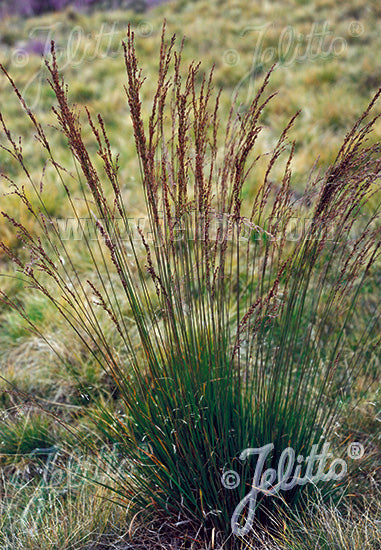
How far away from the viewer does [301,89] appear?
237 inches

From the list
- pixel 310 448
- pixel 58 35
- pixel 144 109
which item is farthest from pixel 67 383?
pixel 58 35

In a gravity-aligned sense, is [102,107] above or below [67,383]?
above

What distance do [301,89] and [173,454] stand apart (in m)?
5.18

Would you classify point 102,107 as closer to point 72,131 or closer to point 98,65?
point 98,65

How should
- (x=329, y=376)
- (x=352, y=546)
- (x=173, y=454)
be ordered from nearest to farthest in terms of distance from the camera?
(x=352, y=546)
(x=173, y=454)
(x=329, y=376)

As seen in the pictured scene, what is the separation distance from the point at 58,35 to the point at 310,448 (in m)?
8.45

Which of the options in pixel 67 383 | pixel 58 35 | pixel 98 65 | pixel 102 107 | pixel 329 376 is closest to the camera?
pixel 329 376

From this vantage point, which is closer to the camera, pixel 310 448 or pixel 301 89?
pixel 310 448

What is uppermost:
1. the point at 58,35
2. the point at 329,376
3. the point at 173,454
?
the point at 58,35

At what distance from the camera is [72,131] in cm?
142

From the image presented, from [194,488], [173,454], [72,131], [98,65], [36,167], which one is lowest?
[194,488]

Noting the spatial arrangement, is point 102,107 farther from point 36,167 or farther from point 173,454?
point 173,454

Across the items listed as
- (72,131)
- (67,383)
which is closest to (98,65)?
(67,383)

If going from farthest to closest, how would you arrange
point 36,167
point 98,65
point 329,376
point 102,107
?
point 98,65, point 102,107, point 36,167, point 329,376
